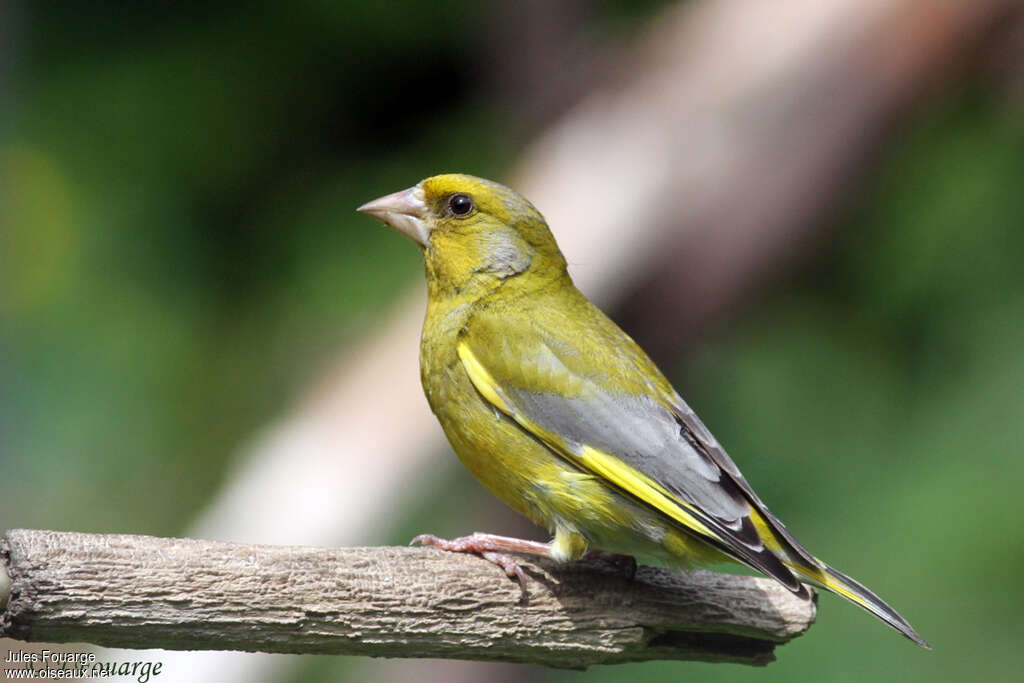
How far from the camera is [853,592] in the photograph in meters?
3.19

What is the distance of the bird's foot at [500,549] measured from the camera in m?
3.32

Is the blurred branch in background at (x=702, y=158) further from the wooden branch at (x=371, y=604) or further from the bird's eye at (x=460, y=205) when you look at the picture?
the wooden branch at (x=371, y=604)

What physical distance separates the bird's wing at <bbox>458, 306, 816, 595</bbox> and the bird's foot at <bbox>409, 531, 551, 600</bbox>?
0.26 metres

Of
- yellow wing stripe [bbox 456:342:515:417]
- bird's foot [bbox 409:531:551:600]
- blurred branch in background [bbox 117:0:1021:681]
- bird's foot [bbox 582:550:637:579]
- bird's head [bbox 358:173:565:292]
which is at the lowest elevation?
bird's foot [bbox 582:550:637:579]

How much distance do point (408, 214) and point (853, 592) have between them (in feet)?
5.59

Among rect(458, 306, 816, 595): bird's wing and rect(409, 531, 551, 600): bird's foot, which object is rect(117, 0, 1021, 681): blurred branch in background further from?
rect(409, 531, 551, 600): bird's foot

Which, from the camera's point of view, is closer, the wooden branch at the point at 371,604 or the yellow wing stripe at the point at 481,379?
the wooden branch at the point at 371,604

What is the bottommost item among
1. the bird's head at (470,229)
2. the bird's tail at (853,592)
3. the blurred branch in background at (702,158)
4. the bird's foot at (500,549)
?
the bird's tail at (853,592)

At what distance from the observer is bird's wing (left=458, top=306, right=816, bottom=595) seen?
327 centimetres

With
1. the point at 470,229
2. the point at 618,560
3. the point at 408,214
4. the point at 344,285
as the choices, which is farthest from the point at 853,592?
the point at 344,285

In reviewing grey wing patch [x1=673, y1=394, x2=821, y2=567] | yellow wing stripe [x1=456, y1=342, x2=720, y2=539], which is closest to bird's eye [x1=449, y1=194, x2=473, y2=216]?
yellow wing stripe [x1=456, y1=342, x2=720, y2=539]

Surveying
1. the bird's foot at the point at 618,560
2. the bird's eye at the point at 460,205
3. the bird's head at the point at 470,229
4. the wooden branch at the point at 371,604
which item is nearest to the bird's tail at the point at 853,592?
the wooden branch at the point at 371,604

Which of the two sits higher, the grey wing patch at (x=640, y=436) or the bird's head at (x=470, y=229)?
the bird's head at (x=470, y=229)

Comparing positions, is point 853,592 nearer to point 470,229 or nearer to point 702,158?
point 470,229
